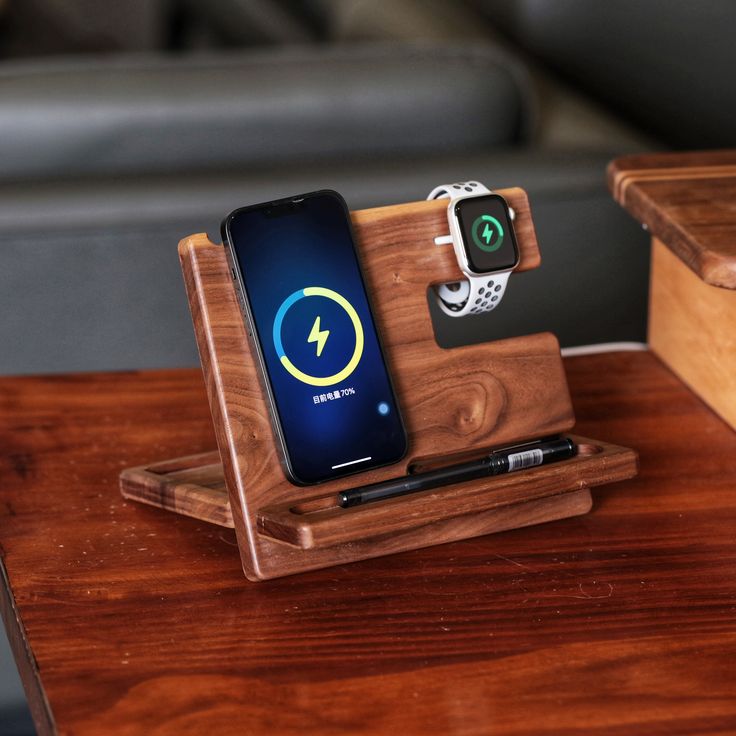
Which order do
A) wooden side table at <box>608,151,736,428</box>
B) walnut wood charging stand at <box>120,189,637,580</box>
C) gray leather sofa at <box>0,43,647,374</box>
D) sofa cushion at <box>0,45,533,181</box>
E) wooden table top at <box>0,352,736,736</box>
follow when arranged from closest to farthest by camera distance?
wooden table top at <box>0,352,736,736</box> < walnut wood charging stand at <box>120,189,637,580</box> < wooden side table at <box>608,151,736,428</box> < gray leather sofa at <box>0,43,647,374</box> < sofa cushion at <box>0,45,533,181</box>

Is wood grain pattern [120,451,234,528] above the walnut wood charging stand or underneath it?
underneath

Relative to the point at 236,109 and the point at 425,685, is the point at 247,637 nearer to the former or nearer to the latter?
the point at 425,685

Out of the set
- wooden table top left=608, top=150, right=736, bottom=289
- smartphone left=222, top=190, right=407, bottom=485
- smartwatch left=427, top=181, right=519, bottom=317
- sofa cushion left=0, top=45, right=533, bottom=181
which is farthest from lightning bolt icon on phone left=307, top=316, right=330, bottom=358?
sofa cushion left=0, top=45, right=533, bottom=181

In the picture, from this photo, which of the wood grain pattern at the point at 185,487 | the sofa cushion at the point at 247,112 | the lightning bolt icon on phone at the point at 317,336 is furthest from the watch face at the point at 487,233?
the sofa cushion at the point at 247,112

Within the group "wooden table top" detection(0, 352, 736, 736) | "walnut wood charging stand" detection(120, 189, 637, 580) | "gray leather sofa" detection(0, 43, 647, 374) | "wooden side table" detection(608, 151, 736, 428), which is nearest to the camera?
"wooden table top" detection(0, 352, 736, 736)

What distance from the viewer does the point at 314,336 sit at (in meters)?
0.63

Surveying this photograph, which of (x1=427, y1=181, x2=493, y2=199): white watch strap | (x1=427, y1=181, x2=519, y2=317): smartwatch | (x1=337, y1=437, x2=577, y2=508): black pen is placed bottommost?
(x1=337, y1=437, x2=577, y2=508): black pen

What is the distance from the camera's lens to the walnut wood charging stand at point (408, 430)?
2.00ft

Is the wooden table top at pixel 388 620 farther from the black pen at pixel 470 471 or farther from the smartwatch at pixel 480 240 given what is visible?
the smartwatch at pixel 480 240

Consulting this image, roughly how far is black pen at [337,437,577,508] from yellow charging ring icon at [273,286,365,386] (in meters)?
0.07

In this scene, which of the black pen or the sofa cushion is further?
the sofa cushion

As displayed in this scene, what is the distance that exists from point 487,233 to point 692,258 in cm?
15

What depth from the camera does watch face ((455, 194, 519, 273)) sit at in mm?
670

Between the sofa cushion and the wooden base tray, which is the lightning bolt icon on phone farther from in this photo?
the sofa cushion
